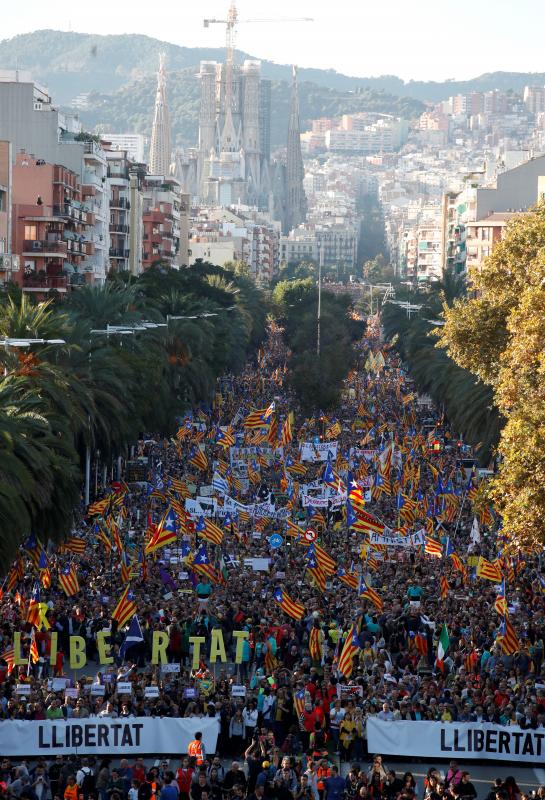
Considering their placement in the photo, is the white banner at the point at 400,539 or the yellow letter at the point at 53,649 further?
the white banner at the point at 400,539

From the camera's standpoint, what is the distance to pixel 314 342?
364 ft

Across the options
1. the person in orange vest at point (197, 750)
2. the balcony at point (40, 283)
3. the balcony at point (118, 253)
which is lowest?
the person in orange vest at point (197, 750)

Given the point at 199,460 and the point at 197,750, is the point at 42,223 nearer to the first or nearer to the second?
the point at 199,460

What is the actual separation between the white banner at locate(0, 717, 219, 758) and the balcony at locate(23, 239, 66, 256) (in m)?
61.3

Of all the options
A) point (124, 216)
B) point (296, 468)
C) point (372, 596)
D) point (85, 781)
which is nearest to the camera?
point (85, 781)

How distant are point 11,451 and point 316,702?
10948mm

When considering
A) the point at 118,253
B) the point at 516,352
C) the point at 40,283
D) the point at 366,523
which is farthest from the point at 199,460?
the point at 118,253

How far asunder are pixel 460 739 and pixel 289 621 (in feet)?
25.2

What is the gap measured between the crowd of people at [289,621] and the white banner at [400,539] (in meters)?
0.44

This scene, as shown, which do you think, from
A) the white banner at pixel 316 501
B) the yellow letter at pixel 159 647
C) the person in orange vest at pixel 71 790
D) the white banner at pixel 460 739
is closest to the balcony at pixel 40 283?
the white banner at pixel 316 501

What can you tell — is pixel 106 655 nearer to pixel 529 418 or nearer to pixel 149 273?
pixel 529 418

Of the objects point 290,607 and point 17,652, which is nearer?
point 17,652

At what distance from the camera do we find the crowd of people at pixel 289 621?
22938 millimetres

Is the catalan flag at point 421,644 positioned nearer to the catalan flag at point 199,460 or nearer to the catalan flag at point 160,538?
the catalan flag at point 160,538
